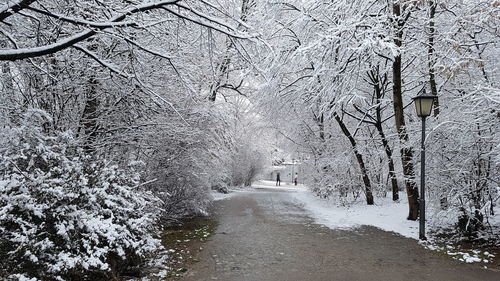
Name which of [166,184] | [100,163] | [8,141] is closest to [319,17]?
[166,184]

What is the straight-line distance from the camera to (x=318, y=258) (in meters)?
6.64

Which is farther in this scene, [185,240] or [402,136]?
[402,136]

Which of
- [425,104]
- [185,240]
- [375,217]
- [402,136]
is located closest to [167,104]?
[185,240]

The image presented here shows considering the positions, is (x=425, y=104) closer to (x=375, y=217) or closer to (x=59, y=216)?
(x=375, y=217)

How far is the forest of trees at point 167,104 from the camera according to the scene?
468 cm

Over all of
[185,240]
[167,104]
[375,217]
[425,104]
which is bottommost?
[185,240]

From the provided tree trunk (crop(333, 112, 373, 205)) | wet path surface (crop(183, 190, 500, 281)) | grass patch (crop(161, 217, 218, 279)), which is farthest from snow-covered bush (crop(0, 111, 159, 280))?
tree trunk (crop(333, 112, 373, 205))

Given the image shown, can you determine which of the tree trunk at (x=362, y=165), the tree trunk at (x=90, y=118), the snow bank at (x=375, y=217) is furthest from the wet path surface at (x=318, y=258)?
the tree trunk at (x=362, y=165)

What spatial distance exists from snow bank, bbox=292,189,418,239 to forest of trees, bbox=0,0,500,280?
2.40 ft

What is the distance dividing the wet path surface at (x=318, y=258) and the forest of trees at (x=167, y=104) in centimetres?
123

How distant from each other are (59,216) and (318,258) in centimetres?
431

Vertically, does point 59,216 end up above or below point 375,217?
above

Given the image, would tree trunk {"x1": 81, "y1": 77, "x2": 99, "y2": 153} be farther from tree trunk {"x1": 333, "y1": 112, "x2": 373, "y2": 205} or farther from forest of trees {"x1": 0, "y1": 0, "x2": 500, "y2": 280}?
tree trunk {"x1": 333, "y1": 112, "x2": 373, "y2": 205}

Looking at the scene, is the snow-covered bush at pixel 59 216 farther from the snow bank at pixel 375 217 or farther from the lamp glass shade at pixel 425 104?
the snow bank at pixel 375 217
